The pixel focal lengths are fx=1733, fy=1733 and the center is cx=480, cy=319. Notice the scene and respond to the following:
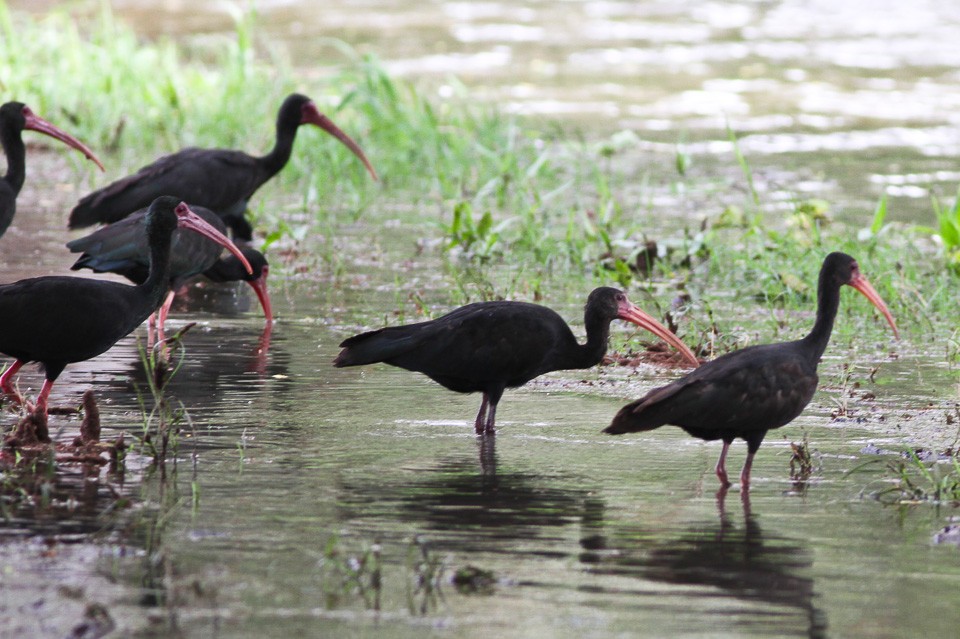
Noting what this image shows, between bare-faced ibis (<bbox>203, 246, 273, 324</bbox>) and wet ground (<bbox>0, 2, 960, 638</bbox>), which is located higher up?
bare-faced ibis (<bbox>203, 246, 273, 324</bbox>)

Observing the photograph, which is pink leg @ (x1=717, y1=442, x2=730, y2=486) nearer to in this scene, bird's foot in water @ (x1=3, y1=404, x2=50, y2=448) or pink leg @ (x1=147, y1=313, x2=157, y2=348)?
bird's foot in water @ (x1=3, y1=404, x2=50, y2=448)

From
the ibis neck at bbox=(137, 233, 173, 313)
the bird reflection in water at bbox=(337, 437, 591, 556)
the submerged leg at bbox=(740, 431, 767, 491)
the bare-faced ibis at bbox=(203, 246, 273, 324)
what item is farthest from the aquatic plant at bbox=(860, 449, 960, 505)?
the bare-faced ibis at bbox=(203, 246, 273, 324)

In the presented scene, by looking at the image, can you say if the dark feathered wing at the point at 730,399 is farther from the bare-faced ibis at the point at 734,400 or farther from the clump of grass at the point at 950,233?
the clump of grass at the point at 950,233

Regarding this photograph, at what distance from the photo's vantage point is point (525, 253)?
43.7ft

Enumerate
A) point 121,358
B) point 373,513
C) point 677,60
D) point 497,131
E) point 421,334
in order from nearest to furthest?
1. point 373,513
2. point 421,334
3. point 121,358
4. point 497,131
5. point 677,60

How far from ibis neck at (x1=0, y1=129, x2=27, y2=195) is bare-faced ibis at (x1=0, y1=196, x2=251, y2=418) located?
356 centimetres

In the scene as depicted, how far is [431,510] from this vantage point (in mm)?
6742

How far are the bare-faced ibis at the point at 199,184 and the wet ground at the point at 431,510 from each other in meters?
0.56

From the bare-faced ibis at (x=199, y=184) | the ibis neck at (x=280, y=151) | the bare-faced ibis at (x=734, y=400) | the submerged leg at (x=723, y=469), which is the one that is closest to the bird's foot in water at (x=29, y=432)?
the bare-faced ibis at (x=734, y=400)

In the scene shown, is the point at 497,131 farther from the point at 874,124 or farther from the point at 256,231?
the point at 874,124

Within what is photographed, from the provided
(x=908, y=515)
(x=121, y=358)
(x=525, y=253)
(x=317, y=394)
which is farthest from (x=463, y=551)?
(x=525, y=253)

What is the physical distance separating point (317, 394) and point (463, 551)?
3.02m

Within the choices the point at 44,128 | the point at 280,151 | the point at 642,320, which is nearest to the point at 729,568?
the point at 642,320

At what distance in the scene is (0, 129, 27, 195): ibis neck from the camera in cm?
1151
